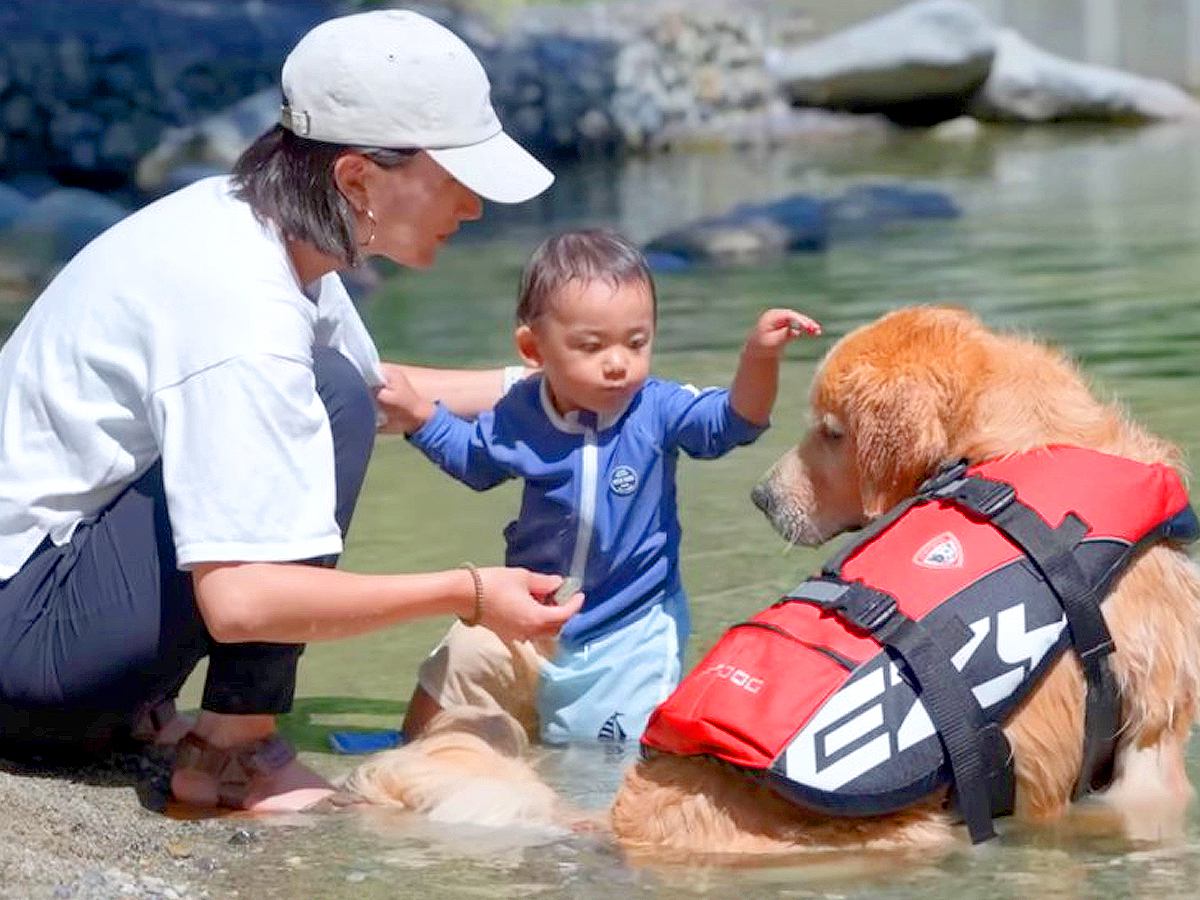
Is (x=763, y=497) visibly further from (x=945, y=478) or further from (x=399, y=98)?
(x=399, y=98)

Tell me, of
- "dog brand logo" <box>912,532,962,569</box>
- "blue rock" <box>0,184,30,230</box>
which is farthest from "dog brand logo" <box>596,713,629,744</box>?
"blue rock" <box>0,184,30,230</box>

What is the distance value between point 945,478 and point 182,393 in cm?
132

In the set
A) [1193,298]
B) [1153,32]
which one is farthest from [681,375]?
[1153,32]

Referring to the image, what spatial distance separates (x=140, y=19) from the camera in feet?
59.7

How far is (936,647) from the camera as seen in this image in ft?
12.3

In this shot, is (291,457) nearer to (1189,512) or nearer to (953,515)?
(953,515)

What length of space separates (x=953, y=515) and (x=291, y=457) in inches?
44.4

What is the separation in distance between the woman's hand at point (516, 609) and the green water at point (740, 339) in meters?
0.38

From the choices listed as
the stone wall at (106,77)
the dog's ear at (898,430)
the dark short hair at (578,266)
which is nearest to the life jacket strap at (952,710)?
the dog's ear at (898,430)

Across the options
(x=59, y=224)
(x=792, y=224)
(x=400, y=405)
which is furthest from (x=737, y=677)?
(x=59, y=224)

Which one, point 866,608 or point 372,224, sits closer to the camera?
point 866,608

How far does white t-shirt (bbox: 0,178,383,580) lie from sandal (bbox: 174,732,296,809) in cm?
49

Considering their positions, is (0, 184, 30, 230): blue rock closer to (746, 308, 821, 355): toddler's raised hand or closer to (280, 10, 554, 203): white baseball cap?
(746, 308, 821, 355): toddler's raised hand

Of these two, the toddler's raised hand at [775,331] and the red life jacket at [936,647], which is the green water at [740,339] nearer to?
the red life jacket at [936,647]
